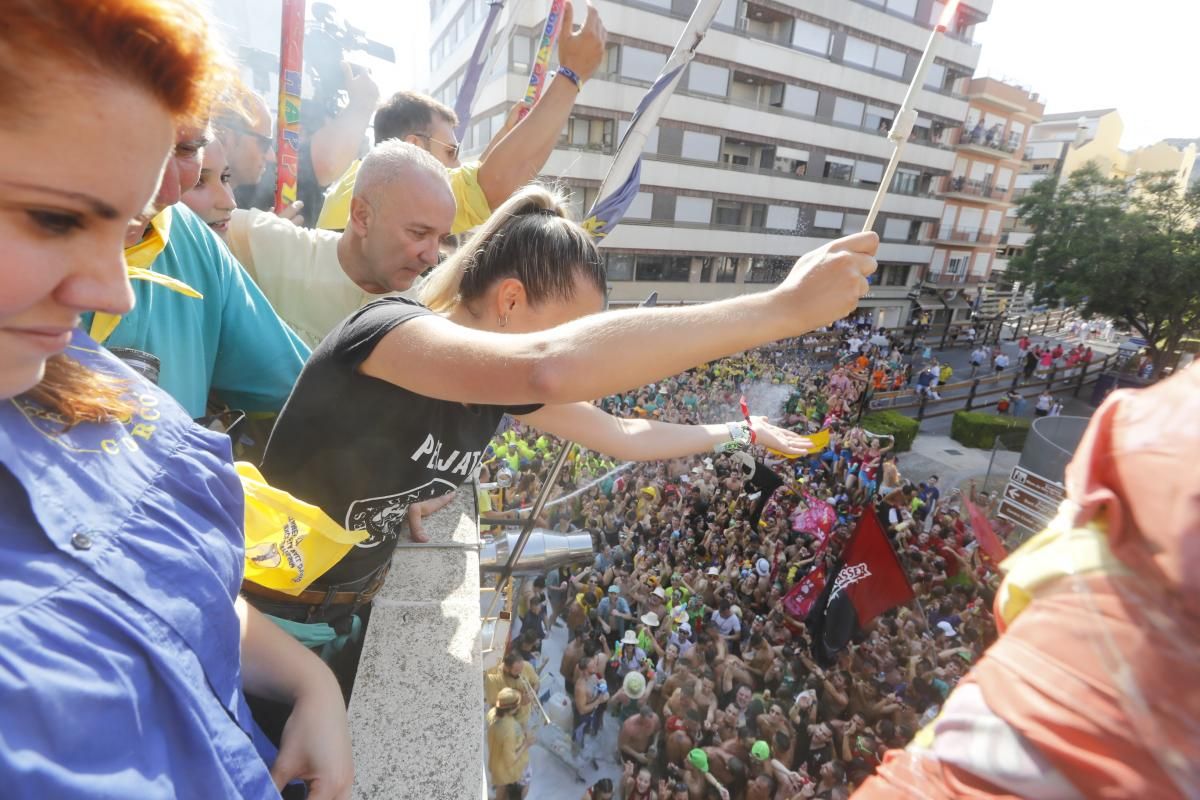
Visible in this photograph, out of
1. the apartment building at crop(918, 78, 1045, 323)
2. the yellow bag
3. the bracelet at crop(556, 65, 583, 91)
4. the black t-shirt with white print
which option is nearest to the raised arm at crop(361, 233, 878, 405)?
the black t-shirt with white print

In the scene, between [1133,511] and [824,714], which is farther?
[824,714]

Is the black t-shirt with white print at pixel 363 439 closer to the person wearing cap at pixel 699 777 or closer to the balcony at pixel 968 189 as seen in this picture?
the person wearing cap at pixel 699 777

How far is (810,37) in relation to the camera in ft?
85.4

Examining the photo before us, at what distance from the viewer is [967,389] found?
22.5 m

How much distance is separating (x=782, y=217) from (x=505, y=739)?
90.6ft

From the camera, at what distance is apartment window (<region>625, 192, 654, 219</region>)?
23609 millimetres

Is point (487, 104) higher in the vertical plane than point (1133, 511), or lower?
higher

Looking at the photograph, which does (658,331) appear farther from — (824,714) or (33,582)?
(824,714)

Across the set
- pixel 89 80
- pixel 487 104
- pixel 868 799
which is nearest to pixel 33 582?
pixel 89 80

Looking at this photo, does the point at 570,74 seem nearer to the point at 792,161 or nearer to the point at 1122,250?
the point at 1122,250

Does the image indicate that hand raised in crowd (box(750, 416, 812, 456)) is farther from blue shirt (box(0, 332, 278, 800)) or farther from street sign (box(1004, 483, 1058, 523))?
street sign (box(1004, 483, 1058, 523))

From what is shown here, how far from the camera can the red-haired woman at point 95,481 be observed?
22.4 inches

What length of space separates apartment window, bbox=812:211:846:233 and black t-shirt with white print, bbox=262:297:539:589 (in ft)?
98.9

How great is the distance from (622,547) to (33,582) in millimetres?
7967
